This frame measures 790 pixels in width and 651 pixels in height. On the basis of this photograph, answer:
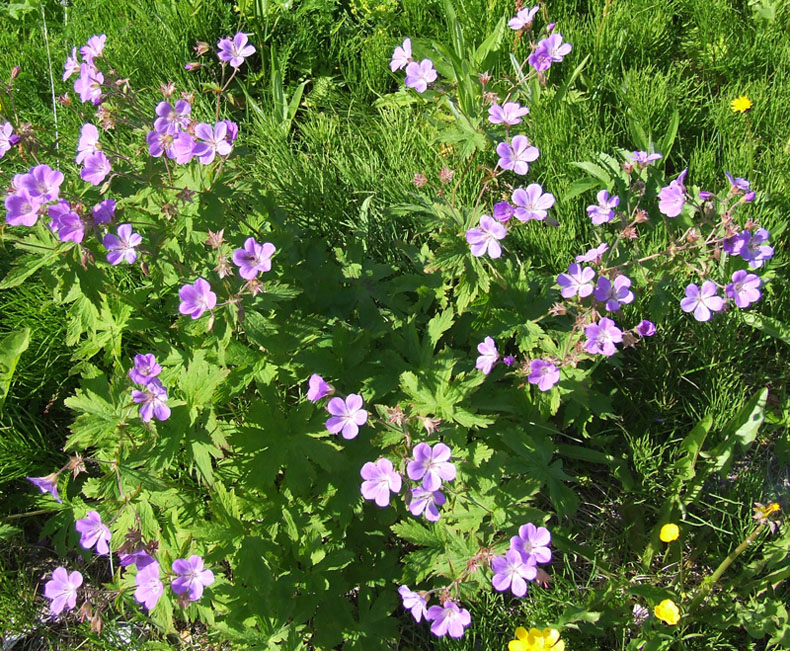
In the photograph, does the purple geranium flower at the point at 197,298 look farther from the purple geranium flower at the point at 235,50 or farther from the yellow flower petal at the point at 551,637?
the yellow flower petal at the point at 551,637

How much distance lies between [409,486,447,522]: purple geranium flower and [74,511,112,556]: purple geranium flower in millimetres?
852

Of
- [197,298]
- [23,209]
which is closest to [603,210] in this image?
[197,298]

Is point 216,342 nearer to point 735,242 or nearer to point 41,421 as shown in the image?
point 41,421

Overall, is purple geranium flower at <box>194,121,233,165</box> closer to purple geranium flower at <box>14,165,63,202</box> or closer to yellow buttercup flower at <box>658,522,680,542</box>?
purple geranium flower at <box>14,165,63,202</box>

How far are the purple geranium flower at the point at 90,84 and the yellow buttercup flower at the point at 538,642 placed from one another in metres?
1.96

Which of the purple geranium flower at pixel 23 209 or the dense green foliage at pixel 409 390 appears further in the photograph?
the dense green foliage at pixel 409 390

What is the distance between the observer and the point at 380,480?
71.6 inches

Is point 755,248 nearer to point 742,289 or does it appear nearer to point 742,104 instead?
point 742,289

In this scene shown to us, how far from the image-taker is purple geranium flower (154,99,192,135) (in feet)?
6.52

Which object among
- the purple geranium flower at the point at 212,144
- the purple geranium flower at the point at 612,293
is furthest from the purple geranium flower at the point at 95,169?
the purple geranium flower at the point at 612,293

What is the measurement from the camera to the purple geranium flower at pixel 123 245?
1860mm

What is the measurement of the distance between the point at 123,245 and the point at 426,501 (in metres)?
1.02

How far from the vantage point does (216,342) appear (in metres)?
2.03

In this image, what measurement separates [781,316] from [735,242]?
2.28ft
